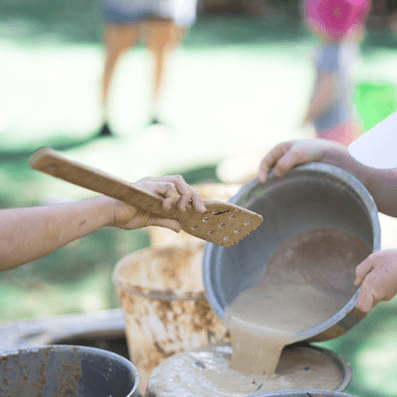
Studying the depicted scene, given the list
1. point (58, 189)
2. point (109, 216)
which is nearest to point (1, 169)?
point (58, 189)

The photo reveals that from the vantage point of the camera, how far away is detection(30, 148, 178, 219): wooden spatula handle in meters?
1.64

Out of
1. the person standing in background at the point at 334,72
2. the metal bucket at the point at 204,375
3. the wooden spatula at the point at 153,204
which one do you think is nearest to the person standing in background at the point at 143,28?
the person standing in background at the point at 334,72

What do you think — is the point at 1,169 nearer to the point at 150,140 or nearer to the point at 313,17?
the point at 150,140

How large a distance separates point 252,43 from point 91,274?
26.2ft

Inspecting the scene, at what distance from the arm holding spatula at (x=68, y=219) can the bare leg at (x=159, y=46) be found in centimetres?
483

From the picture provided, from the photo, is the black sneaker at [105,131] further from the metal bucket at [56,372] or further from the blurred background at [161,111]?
the metal bucket at [56,372]

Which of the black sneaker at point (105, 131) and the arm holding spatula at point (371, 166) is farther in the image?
the black sneaker at point (105, 131)

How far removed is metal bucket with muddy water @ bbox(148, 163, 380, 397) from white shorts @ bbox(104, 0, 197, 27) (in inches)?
158

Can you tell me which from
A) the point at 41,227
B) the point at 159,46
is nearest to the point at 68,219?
the point at 41,227

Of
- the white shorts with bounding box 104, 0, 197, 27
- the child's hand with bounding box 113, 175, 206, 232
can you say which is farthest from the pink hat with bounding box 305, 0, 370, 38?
the child's hand with bounding box 113, 175, 206, 232

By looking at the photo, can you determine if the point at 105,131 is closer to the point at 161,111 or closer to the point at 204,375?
the point at 161,111

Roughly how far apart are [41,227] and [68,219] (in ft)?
0.23

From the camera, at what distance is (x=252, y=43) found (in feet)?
38.4

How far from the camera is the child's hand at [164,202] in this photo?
→ 195cm
